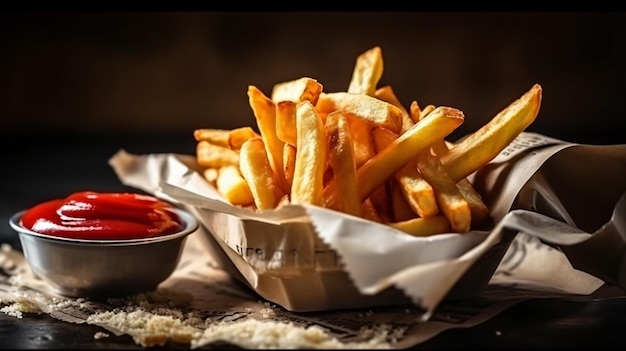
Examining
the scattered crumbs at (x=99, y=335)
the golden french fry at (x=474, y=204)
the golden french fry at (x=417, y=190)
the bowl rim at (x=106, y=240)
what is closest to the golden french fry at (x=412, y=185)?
the golden french fry at (x=417, y=190)

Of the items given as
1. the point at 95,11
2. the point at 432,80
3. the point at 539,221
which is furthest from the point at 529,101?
the point at 95,11

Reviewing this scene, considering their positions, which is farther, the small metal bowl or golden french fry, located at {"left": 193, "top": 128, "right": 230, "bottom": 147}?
golden french fry, located at {"left": 193, "top": 128, "right": 230, "bottom": 147}

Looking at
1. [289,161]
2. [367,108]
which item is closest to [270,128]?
[289,161]

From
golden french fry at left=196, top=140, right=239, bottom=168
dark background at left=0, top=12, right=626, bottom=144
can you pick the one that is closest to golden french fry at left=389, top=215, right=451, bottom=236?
golden french fry at left=196, top=140, right=239, bottom=168

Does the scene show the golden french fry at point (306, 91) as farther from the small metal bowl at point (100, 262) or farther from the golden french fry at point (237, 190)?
the small metal bowl at point (100, 262)

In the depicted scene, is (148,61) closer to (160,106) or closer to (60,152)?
(160,106)

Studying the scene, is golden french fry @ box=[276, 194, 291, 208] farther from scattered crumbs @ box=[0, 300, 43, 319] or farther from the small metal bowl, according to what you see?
scattered crumbs @ box=[0, 300, 43, 319]
